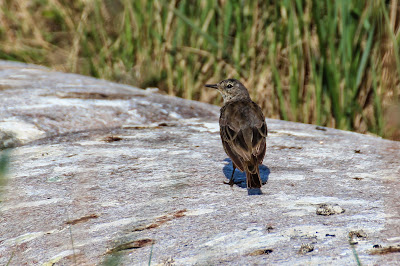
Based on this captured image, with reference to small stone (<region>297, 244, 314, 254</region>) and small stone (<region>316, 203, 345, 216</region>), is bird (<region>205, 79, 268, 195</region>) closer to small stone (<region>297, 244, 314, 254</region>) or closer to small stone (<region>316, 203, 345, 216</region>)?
small stone (<region>316, 203, 345, 216</region>)

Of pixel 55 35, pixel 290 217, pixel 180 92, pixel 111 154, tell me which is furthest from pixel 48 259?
pixel 55 35

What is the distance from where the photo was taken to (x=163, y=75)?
5148 mm

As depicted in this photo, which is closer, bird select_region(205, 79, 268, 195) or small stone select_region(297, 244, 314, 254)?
small stone select_region(297, 244, 314, 254)

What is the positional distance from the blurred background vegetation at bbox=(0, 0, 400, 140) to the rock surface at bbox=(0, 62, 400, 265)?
0.43 meters

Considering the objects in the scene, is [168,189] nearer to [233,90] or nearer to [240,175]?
[240,175]

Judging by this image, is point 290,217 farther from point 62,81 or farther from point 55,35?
point 55,35

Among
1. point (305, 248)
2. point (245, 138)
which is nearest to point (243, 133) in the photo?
point (245, 138)

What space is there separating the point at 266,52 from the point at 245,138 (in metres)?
1.69

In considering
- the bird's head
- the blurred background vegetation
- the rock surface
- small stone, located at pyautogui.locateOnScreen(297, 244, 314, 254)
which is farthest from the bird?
the blurred background vegetation

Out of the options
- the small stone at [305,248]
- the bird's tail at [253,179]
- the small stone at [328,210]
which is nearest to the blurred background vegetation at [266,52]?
the bird's tail at [253,179]

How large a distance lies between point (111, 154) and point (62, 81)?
160 centimetres

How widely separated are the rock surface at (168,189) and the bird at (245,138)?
0.37 feet

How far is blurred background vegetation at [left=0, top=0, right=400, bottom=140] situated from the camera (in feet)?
13.7

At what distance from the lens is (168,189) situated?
244cm
